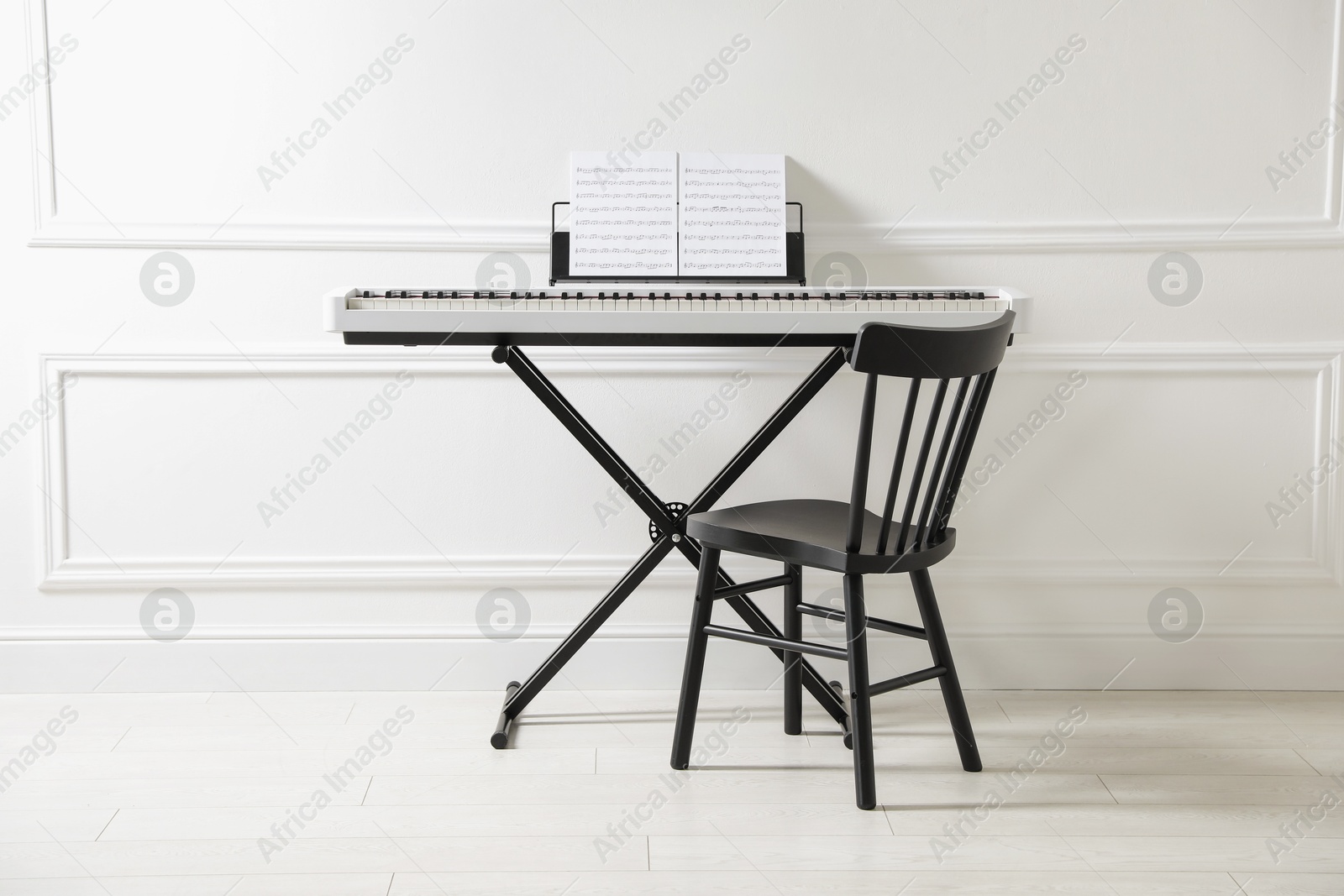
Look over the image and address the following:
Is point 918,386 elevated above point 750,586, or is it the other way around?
point 918,386

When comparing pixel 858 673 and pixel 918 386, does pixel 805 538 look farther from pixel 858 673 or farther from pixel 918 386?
pixel 918 386

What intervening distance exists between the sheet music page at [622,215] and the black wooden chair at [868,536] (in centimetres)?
57

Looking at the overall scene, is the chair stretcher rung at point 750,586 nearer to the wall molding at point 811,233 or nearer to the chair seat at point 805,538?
the chair seat at point 805,538

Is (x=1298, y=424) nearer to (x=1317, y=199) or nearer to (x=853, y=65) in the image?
(x=1317, y=199)

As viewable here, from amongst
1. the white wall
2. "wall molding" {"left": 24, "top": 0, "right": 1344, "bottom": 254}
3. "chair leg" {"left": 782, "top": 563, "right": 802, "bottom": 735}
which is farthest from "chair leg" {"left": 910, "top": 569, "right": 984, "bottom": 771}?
"wall molding" {"left": 24, "top": 0, "right": 1344, "bottom": 254}

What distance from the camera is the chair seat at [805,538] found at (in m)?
1.74

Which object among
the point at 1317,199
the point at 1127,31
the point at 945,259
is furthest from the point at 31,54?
the point at 1317,199

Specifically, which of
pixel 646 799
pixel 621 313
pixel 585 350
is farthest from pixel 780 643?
pixel 585 350

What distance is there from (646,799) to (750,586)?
0.45 m

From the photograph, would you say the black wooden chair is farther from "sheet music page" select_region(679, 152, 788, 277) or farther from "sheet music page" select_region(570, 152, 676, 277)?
"sheet music page" select_region(570, 152, 676, 277)

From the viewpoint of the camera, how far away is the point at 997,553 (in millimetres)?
2428

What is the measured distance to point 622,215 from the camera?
2127 mm

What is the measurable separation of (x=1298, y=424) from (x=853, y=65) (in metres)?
1.39

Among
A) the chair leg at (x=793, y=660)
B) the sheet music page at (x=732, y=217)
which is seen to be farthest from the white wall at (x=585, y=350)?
the chair leg at (x=793, y=660)
